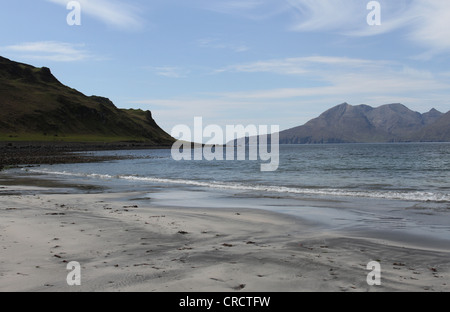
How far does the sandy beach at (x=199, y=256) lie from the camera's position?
6840 mm

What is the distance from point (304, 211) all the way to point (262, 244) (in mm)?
6933

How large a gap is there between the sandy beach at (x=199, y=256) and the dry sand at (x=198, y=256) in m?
0.02

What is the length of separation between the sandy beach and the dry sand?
20 millimetres

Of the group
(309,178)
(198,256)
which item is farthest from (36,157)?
(198,256)

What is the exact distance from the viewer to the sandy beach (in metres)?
6.84

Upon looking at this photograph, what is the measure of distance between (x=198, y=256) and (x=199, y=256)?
0.08 feet

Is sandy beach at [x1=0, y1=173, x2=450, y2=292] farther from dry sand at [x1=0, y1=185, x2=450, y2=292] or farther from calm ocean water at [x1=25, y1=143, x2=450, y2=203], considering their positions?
calm ocean water at [x1=25, y1=143, x2=450, y2=203]

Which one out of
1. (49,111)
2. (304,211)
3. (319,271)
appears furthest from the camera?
(49,111)

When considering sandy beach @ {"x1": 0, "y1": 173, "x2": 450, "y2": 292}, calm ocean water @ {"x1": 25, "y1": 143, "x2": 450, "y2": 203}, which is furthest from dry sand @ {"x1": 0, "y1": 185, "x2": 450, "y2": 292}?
calm ocean water @ {"x1": 25, "y1": 143, "x2": 450, "y2": 203}

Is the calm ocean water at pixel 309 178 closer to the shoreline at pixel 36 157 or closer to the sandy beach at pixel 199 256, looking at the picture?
the shoreline at pixel 36 157

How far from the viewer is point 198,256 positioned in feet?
28.7
